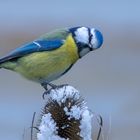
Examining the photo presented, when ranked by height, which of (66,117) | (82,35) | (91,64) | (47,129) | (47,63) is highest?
(91,64)

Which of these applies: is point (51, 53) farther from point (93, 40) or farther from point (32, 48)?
point (93, 40)

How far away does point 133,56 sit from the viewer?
496 inches

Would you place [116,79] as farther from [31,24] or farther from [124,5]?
[124,5]

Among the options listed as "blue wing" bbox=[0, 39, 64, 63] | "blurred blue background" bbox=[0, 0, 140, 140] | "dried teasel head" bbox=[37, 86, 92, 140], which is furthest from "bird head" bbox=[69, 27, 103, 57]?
"blurred blue background" bbox=[0, 0, 140, 140]

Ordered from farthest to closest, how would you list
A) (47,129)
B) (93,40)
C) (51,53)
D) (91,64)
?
(91,64) < (51,53) < (93,40) < (47,129)

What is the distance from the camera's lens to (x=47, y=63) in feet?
19.5

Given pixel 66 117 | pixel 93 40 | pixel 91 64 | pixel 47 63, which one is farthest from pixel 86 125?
pixel 91 64

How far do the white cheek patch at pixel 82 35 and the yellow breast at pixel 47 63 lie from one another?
69 mm

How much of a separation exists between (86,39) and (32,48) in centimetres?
33

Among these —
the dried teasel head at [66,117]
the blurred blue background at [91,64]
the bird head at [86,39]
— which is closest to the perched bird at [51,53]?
the bird head at [86,39]

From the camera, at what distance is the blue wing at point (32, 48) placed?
5.85m

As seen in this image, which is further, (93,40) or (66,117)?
(93,40)

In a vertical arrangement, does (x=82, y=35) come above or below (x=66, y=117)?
above

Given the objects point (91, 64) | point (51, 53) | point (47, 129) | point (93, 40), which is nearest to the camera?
point (47, 129)
